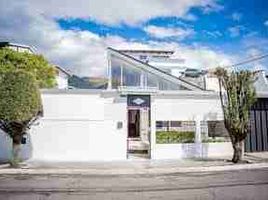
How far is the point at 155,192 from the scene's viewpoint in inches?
452

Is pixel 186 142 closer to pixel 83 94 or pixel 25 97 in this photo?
pixel 83 94

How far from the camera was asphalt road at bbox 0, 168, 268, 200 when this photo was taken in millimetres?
10844

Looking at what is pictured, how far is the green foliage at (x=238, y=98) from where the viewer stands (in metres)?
19.5

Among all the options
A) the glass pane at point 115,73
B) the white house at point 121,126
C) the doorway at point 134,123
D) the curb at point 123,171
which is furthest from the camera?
the glass pane at point 115,73

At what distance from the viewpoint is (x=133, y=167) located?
18.2 metres

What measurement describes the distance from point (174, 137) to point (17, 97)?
27.8ft

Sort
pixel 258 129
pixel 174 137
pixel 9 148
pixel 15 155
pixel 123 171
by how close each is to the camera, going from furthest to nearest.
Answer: pixel 258 129, pixel 174 137, pixel 9 148, pixel 15 155, pixel 123 171

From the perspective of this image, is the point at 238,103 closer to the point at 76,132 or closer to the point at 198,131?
the point at 198,131

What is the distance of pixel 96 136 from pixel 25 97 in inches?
188

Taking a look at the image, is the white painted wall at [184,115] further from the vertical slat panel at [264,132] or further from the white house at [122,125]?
the vertical slat panel at [264,132]

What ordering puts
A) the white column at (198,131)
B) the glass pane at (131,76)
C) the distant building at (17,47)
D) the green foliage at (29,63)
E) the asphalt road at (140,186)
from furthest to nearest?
1. the distant building at (17,47)
2. the green foliage at (29,63)
3. the glass pane at (131,76)
4. the white column at (198,131)
5. the asphalt road at (140,186)

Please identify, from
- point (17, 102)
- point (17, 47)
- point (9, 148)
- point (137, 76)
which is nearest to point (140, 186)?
point (17, 102)

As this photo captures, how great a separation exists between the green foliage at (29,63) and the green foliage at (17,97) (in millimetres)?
21383

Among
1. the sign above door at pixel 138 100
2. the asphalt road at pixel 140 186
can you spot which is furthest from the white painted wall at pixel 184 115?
the asphalt road at pixel 140 186
